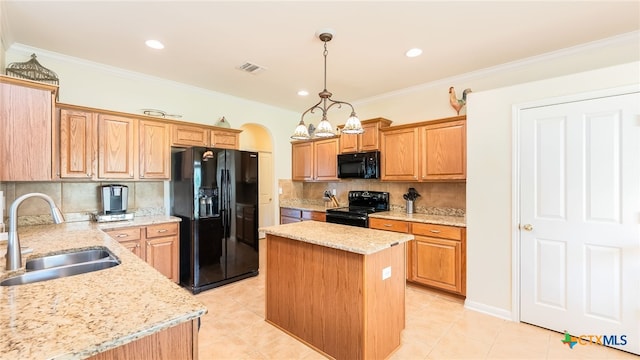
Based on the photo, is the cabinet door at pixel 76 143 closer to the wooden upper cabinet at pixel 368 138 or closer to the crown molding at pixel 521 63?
the wooden upper cabinet at pixel 368 138

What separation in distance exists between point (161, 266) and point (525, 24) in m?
4.36

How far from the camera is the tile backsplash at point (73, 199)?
2.81 meters

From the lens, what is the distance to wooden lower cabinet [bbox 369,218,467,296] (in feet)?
9.88

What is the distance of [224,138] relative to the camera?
3.98 meters

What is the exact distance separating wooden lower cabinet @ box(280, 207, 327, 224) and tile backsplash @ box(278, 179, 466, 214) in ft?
1.12

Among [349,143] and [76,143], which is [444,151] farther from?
[76,143]

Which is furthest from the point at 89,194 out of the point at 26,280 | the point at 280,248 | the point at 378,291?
the point at 378,291

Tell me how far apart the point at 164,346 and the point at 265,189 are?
5454 mm

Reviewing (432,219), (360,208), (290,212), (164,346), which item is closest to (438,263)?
(432,219)

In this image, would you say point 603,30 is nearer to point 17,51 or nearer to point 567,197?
point 567,197

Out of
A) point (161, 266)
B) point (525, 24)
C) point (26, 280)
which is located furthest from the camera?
point (161, 266)

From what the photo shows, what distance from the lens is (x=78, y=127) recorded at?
2.88m

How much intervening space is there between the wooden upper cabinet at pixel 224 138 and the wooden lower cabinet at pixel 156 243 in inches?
48.4

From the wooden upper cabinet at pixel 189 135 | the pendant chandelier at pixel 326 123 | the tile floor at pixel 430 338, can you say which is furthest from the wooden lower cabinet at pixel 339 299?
the wooden upper cabinet at pixel 189 135
